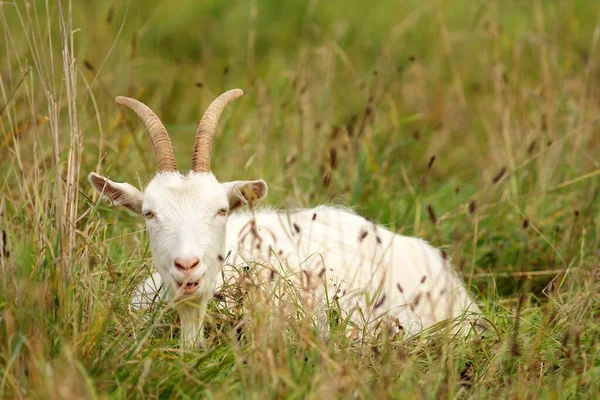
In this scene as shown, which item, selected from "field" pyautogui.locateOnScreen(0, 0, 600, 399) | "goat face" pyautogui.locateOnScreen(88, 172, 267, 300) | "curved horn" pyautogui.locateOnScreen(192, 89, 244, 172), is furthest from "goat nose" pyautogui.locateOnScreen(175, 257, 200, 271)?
"curved horn" pyautogui.locateOnScreen(192, 89, 244, 172)

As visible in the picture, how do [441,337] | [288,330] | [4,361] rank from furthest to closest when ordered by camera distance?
[441,337] < [288,330] < [4,361]

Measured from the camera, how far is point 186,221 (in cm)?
480

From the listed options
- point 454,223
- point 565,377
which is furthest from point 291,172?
point 565,377

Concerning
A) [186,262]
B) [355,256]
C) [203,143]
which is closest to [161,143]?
[203,143]

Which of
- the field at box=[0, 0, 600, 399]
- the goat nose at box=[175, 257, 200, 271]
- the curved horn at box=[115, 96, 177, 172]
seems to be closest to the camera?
the field at box=[0, 0, 600, 399]

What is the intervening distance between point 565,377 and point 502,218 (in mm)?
2564

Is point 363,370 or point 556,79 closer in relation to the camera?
point 363,370

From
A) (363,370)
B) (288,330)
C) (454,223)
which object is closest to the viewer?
(363,370)

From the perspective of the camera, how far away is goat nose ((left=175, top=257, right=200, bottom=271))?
4555 mm

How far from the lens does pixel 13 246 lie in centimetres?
463

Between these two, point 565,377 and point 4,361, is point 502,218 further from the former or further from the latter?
point 4,361

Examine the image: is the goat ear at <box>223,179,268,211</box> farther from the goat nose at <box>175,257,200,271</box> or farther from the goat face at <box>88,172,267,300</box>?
the goat nose at <box>175,257,200,271</box>

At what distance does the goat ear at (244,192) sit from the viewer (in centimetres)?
509

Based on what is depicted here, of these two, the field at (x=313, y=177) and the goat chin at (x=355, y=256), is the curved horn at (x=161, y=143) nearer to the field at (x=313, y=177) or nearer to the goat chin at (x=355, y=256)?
the field at (x=313, y=177)
